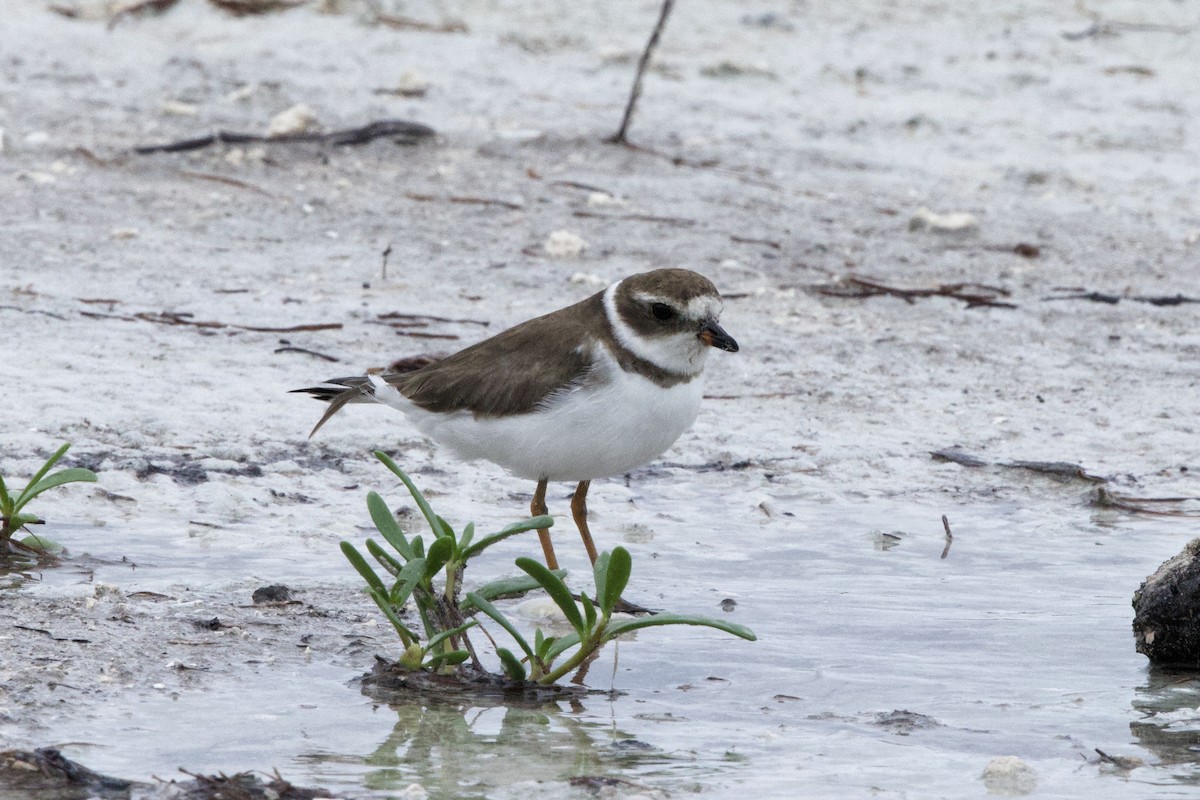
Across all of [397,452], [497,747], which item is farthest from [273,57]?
[497,747]

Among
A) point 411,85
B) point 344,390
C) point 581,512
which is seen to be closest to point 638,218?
point 411,85

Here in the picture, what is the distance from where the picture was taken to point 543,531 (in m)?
4.89

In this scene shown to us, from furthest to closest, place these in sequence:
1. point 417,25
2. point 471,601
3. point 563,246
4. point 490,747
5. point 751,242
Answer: point 417,25 → point 751,242 → point 563,246 → point 471,601 → point 490,747

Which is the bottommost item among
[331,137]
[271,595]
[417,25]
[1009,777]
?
[271,595]

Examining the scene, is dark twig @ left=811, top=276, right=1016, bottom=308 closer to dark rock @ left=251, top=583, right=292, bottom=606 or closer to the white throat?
the white throat

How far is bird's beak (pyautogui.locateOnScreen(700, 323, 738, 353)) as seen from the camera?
16.1 ft

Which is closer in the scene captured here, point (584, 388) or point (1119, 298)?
point (584, 388)

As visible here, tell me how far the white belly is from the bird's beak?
0.43ft

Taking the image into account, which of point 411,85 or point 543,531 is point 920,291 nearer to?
point 543,531

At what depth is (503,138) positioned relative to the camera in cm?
1055

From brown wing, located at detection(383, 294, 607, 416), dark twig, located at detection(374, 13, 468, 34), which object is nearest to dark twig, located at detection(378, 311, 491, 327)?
brown wing, located at detection(383, 294, 607, 416)

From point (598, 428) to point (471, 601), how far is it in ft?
3.52

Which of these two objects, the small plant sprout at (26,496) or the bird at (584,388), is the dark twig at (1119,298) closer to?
the bird at (584,388)

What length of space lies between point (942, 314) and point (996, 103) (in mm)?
4767
